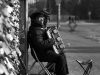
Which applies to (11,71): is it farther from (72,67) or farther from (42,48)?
(72,67)

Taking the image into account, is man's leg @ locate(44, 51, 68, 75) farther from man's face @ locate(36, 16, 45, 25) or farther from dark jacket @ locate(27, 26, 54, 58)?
man's face @ locate(36, 16, 45, 25)

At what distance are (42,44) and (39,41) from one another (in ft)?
0.24

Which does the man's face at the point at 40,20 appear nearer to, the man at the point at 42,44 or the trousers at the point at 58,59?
the man at the point at 42,44

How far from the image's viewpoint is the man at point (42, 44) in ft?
20.0

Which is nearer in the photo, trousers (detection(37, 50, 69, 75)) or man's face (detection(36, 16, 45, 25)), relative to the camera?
trousers (detection(37, 50, 69, 75))

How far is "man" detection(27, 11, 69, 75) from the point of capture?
610cm

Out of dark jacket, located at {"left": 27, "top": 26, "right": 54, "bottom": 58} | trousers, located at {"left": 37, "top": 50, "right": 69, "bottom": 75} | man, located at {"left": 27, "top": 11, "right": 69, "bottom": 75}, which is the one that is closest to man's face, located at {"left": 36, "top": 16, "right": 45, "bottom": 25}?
man, located at {"left": 27, "top": 11, "right": 69, "bottom": 75}

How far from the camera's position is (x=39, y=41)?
6.09m

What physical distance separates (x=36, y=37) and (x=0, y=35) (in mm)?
3619

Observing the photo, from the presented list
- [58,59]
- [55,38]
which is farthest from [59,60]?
[55,38]

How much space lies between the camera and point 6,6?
259cm

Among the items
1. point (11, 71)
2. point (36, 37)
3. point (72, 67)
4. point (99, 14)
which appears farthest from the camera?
point (99, 14)

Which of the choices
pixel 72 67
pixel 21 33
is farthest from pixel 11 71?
pixel 72 67

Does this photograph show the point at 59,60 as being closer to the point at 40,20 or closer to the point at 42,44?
the point at 42,44
